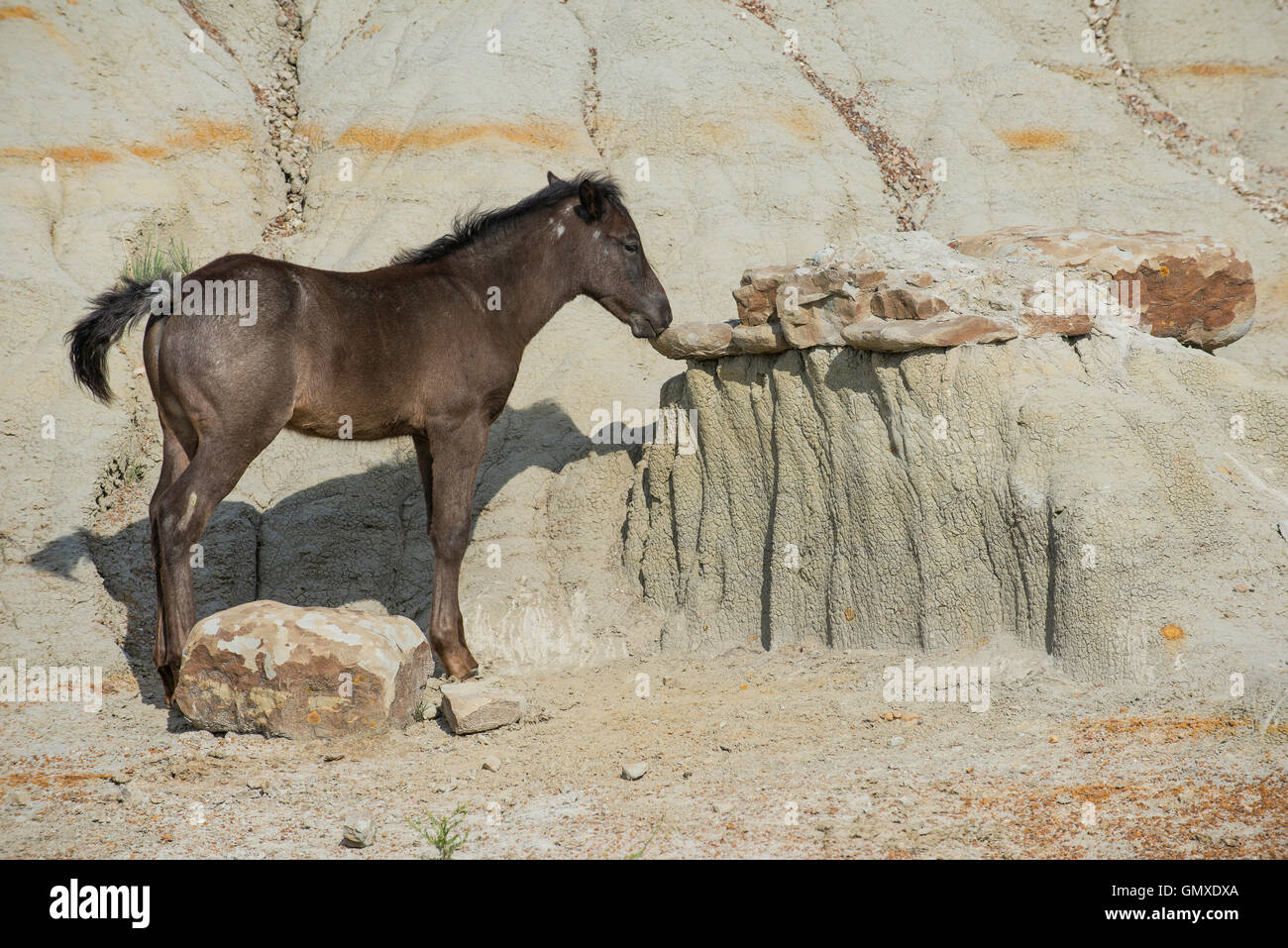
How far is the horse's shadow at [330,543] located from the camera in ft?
30.3

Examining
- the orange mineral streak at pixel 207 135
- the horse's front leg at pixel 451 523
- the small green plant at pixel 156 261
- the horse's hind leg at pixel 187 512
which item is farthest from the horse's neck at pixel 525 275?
the orange mineral streak at pixel 207 135

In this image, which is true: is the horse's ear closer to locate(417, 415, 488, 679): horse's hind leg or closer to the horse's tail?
locate(417, 415, 488, 679): horse's hind leg

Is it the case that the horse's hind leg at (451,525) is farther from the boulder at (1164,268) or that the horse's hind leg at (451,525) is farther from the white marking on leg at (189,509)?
the boulder at (1164,268)

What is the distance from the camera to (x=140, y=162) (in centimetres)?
1423

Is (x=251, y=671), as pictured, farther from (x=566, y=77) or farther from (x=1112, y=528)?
(x=566, y=77)

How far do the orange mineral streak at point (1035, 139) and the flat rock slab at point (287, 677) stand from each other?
1299 centimetres

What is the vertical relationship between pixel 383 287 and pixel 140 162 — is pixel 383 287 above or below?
below

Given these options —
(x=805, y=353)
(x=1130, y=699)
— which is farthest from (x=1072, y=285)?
(x=1130, y=699)

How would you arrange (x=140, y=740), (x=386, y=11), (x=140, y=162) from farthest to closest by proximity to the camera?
(x=386, y=11), (x=140, y=162), (x=140, y=740)

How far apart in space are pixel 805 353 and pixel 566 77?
372 inches

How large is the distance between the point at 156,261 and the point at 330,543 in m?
4.96

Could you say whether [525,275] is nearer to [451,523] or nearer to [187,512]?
[451,523]

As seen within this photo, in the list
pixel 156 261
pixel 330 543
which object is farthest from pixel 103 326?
pixel 156 261

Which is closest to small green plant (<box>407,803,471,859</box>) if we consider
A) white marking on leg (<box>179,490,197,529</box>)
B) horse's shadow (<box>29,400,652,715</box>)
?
white marking on leg (<box>179,490,197,529</box>)
